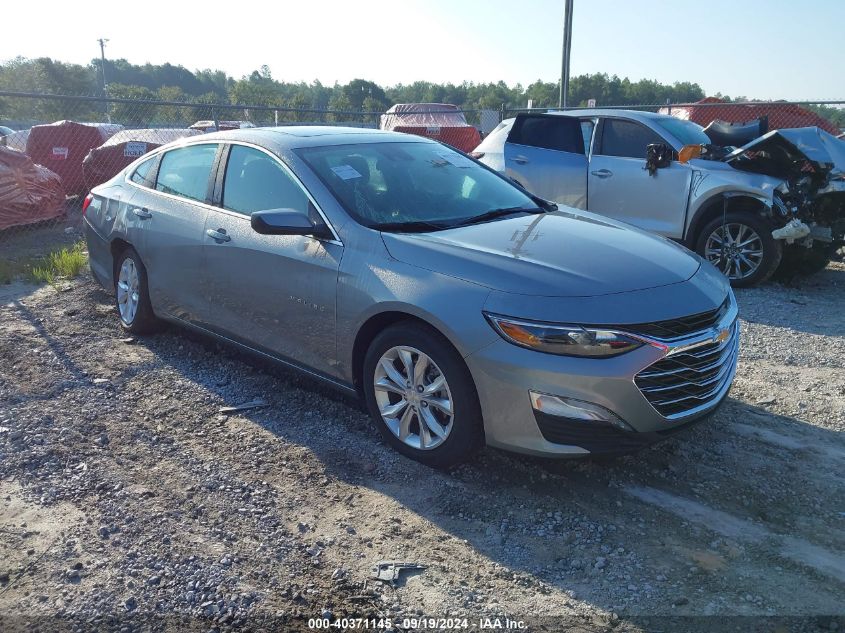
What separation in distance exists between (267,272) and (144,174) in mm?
2085

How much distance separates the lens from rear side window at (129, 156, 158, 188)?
5.74 metres

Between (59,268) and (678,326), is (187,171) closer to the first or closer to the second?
(678,326)

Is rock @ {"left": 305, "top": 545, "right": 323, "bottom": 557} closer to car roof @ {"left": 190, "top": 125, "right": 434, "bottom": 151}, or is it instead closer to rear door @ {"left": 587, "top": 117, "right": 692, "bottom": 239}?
car roof @ {"left": 190, "top": 125, "right": 434, "bottom": 151}

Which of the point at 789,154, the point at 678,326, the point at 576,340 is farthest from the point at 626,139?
the point at 576,340

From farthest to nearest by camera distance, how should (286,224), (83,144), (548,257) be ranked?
1. (83,144)
2. (286,224)
3. (548,257)

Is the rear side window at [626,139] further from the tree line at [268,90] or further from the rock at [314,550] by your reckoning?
the tree line at [268,90]

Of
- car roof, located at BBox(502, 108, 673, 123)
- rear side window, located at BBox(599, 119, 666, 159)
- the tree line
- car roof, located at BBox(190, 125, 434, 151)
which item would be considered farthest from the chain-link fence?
the tree line

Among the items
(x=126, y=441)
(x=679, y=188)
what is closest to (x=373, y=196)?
(x=126, y=441)

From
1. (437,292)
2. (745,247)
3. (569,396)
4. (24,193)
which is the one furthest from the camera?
(24,193)

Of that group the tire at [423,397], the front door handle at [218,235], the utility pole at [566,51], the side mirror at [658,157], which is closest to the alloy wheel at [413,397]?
the tire at [423,397]

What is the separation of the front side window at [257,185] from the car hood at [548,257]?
0.81m

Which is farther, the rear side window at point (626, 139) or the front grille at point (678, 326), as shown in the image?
the rear side window at point (626, 139)

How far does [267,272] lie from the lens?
4414mm

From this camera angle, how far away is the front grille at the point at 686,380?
10.9ft
